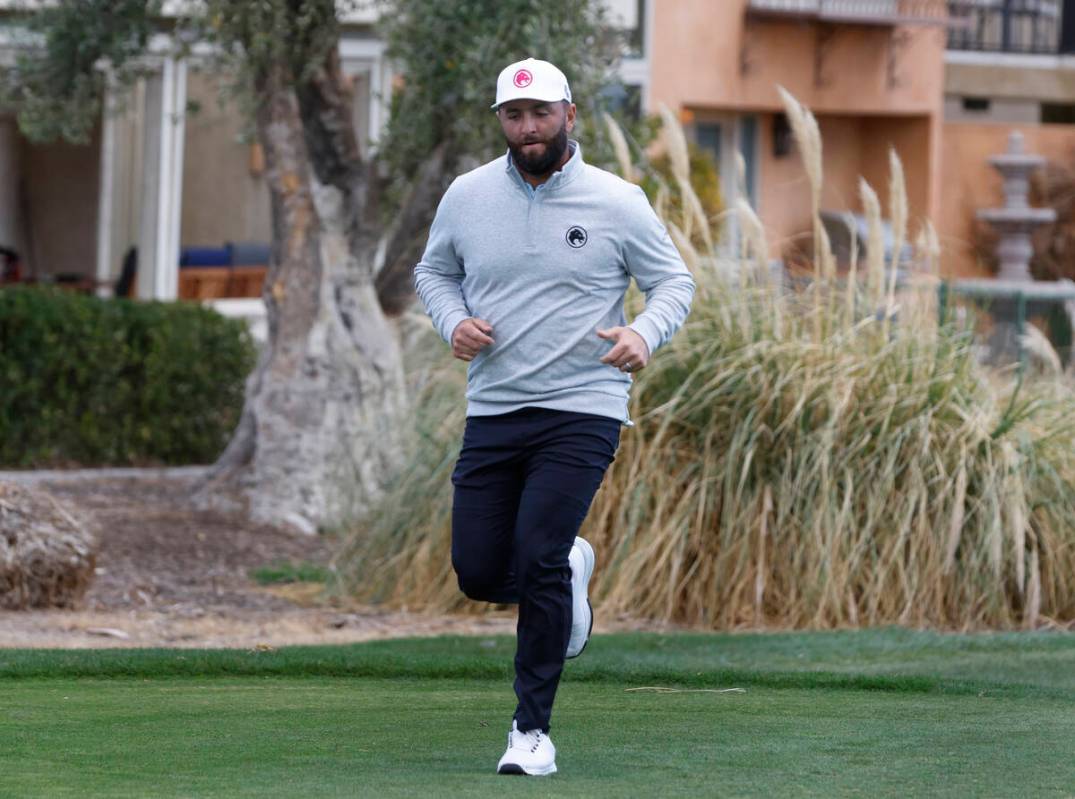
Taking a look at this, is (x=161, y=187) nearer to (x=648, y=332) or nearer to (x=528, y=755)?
(x=648, y=332)

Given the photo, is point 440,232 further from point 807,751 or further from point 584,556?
point 807,751

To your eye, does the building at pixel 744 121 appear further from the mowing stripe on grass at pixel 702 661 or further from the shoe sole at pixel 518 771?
the shoe sole at pixel 518 771

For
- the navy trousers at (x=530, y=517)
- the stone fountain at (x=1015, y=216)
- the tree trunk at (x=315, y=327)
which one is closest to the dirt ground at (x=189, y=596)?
the tree trunk at (x=315, y=327)

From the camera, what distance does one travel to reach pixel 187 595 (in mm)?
10055

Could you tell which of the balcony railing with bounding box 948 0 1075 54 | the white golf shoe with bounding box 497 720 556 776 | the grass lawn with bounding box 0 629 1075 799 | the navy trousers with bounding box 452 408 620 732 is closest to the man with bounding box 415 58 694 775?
the navy trousers with bounding box 452 408 620 732

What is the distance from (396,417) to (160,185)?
6.11m

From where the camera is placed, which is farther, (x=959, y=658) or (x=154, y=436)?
(x=154, y=436)

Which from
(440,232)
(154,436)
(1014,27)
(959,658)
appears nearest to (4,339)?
(154,436)

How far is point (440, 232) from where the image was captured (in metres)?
5.41

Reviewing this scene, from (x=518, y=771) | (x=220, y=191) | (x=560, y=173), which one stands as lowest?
(x=518, y=771)

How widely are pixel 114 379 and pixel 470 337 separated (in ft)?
29.8

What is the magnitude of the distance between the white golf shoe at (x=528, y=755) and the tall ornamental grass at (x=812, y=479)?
4.28 metres

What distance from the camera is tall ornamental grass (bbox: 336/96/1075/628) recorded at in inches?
357

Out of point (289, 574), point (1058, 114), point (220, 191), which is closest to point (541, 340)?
point (289, 574)
